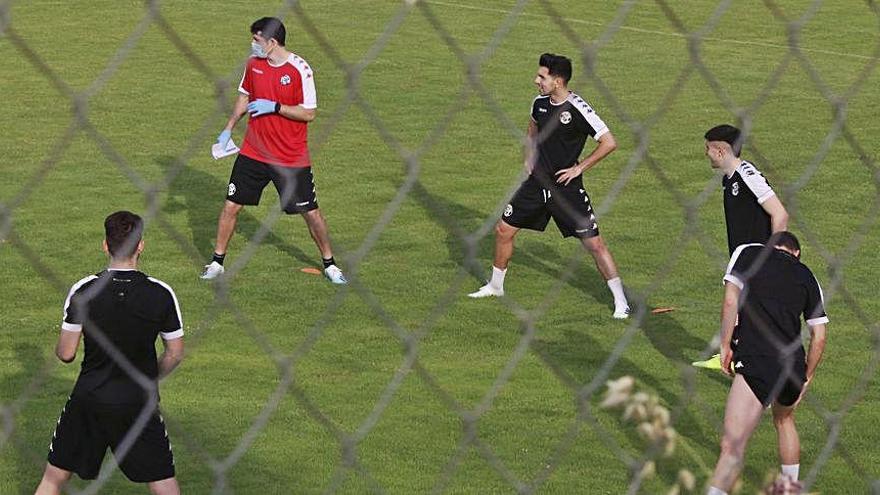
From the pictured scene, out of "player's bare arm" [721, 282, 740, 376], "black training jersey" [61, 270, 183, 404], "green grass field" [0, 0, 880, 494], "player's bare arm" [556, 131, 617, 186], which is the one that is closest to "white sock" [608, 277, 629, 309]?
"green grass field" [0, 0, 880, 494]

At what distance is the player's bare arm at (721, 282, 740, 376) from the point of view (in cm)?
727

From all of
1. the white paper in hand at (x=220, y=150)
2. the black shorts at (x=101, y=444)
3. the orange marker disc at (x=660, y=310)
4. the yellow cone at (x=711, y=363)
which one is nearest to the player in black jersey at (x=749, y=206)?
the yellow cone at (x=711, y=363)

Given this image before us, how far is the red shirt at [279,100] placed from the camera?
10953mm

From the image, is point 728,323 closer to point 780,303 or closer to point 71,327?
point 780,303

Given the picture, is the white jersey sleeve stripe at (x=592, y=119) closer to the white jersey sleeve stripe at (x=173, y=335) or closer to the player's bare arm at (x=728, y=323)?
the player's bare arm at (x=728, y=323)

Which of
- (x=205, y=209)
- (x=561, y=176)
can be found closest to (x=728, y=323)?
(x=561, y=176)

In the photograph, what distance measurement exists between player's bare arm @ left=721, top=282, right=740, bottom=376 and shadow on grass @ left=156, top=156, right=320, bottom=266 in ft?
16.0

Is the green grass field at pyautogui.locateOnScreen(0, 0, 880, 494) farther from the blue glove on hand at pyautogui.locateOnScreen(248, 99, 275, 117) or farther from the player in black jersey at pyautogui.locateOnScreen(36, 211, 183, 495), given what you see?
the blue glove on hand at pyautogui.locateOnScreen(248, 99, 275, 117)

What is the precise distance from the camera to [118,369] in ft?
20.9

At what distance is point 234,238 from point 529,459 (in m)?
4.97

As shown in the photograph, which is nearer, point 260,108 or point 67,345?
point 67,345

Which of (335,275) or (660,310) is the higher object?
(660,310)

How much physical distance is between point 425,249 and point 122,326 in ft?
20.2

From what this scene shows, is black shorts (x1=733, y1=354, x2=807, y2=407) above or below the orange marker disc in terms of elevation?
above
